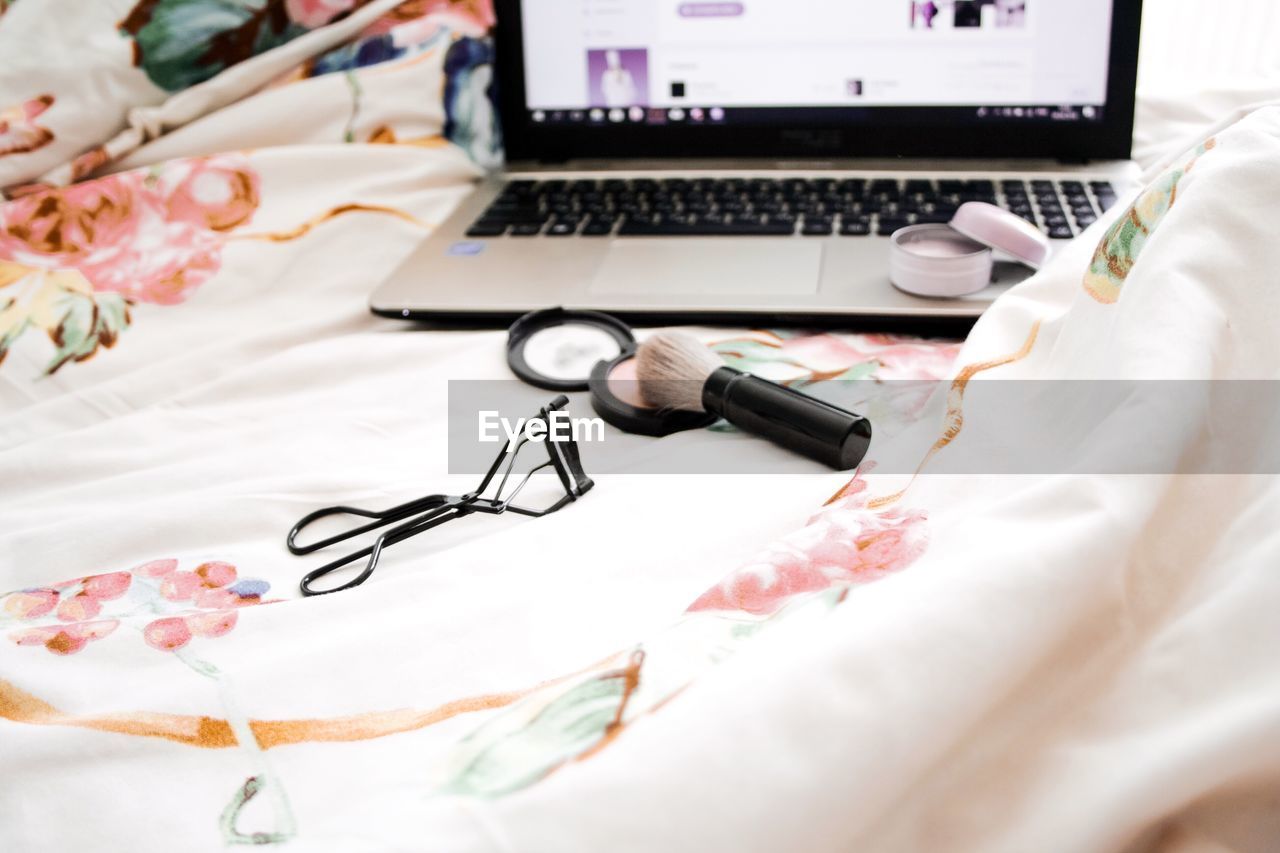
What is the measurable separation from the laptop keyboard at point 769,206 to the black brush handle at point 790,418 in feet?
0.72

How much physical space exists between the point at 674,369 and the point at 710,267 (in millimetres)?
157

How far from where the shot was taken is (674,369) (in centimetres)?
49

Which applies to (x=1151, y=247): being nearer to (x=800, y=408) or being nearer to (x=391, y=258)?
(x=800, y=408)

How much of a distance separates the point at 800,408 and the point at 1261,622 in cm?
22

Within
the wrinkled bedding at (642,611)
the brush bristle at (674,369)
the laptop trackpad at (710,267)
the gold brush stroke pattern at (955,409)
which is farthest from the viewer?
the laptop trackpad at (710,267)

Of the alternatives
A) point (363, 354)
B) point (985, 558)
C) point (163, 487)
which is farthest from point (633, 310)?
point (985, 558)

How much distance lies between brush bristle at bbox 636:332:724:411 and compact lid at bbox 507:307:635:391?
45 millimetres

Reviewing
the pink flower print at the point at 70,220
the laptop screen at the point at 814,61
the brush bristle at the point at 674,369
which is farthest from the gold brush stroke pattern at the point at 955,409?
the pink flower print at the point at 70,220


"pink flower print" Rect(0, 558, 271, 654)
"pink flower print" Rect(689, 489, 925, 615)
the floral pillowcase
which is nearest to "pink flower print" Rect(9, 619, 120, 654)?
"pink flower print" Rect(0, 558, 271, 654)

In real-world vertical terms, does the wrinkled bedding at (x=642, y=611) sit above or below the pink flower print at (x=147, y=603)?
above

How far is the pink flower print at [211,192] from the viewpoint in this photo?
0.68 meters

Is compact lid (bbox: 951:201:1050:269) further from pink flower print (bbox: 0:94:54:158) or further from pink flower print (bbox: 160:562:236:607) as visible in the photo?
pink flower print (bbox: 0:94:54:158)

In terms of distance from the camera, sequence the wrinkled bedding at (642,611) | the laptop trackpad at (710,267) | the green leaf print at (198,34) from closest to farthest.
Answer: the wrinkled bedding at (642,611) < the laptop trackpad at (710,267) < the green leaf print at (198,34)

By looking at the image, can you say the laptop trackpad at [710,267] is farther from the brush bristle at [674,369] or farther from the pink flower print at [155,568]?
the pink flower print at [155,568]
